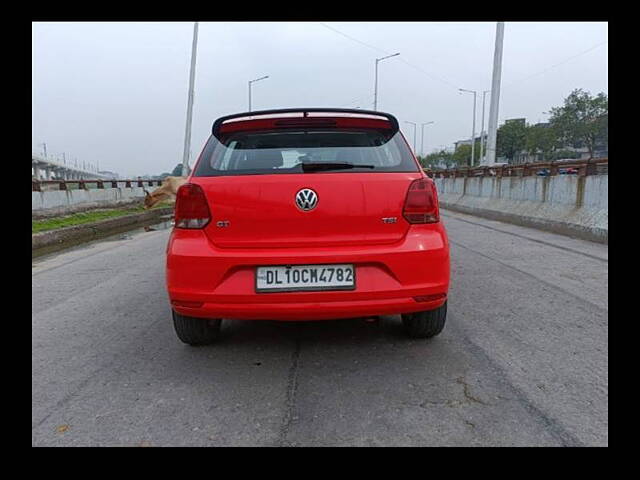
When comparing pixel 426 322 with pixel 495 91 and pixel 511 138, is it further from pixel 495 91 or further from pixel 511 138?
pixel 511 138

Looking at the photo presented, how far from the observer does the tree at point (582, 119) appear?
48.7 meters

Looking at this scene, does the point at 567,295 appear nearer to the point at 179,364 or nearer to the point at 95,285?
the point at 179,364

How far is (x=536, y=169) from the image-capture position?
35.7 feet

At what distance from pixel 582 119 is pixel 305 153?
2276 inches

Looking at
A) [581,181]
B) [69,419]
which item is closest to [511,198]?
[581,181]

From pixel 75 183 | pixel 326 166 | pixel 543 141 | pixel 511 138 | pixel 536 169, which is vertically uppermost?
pixel 511 138

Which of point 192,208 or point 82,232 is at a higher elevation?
point 192,208

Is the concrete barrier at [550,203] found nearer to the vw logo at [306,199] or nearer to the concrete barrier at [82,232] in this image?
the vw logo at [306,199]

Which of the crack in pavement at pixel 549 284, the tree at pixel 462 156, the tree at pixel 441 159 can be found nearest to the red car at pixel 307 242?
the crack in pavement at pixel 549 284

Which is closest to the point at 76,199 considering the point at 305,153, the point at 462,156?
the point at 305,153

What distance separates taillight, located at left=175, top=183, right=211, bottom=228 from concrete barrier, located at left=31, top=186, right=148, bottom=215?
38.2ft

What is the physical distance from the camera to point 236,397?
97.9 inches

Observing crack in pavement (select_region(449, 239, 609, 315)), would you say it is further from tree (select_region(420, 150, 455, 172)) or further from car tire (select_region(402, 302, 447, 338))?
tree (select_region(420, 150, 455, 172))
